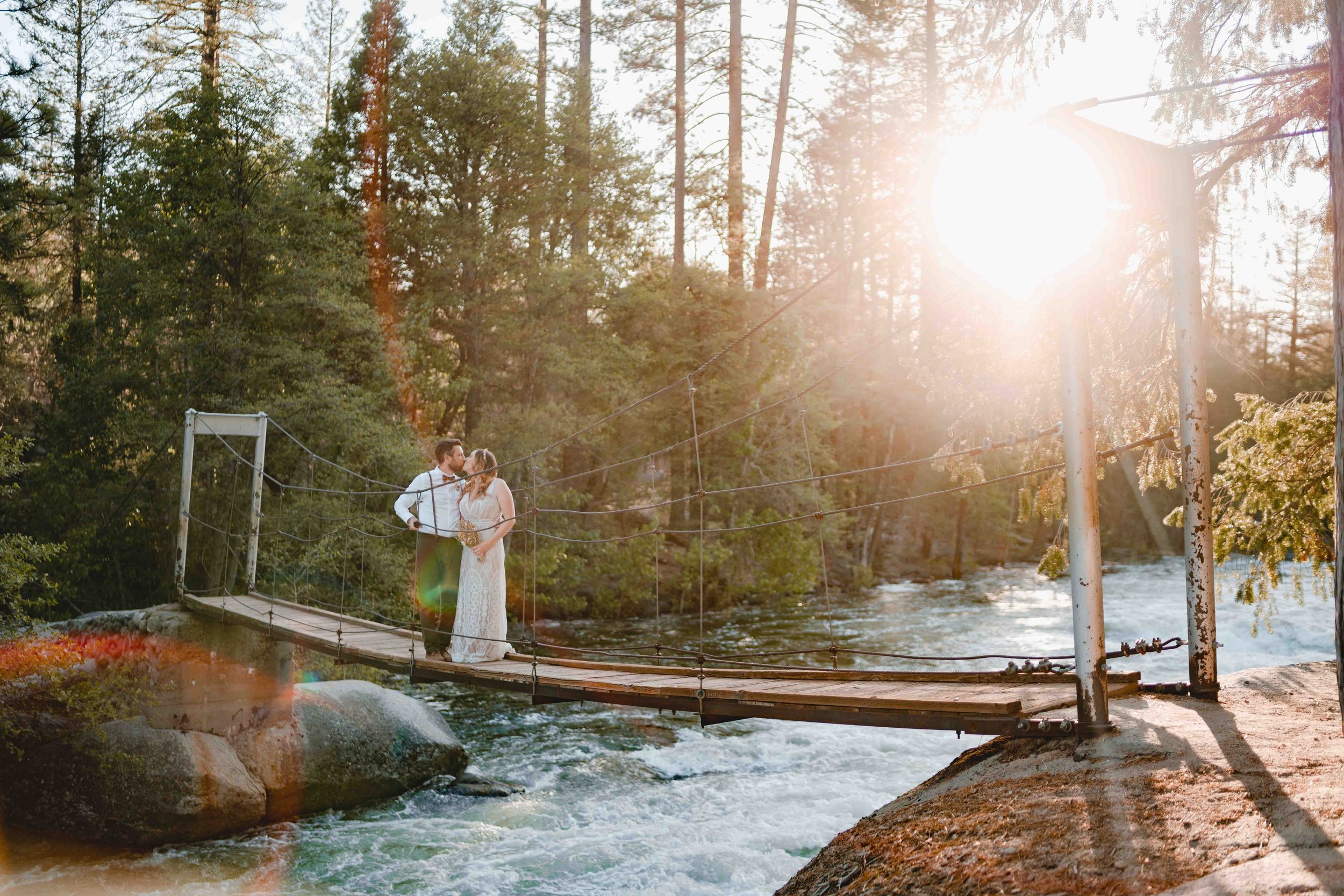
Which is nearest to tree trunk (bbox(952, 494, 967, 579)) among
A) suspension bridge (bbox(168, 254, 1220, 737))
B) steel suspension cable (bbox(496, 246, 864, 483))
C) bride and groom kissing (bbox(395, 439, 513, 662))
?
steel suspension cable (bbox(496, 246, 864, 483))

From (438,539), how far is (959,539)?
16.2 m

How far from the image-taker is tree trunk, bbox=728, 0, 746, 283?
15.8m

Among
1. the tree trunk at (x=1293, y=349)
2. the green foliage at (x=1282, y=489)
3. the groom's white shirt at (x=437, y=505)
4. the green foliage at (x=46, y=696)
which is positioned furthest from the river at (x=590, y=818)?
the tree trunk at (x=1293, y=349)

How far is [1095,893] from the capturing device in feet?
6.57

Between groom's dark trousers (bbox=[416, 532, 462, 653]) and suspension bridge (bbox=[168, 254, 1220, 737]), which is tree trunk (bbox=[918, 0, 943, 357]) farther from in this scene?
groom's dark trousers (bbox=[416, 532, 462, 653])

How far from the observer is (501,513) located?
16.3 ft

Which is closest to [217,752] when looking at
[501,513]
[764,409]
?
[501,513]

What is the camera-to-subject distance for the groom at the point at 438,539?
5.15m

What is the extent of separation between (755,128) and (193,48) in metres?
8.15

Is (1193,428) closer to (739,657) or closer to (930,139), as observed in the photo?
(739,657)

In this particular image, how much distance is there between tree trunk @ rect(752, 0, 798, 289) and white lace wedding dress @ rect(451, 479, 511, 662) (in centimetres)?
1158

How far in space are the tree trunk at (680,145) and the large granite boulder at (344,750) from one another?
979cm

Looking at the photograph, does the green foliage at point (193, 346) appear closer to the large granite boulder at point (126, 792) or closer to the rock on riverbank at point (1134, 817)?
the large granite boulder at point (126, 792)

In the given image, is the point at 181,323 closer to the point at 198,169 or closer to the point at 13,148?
the point at 198,169
